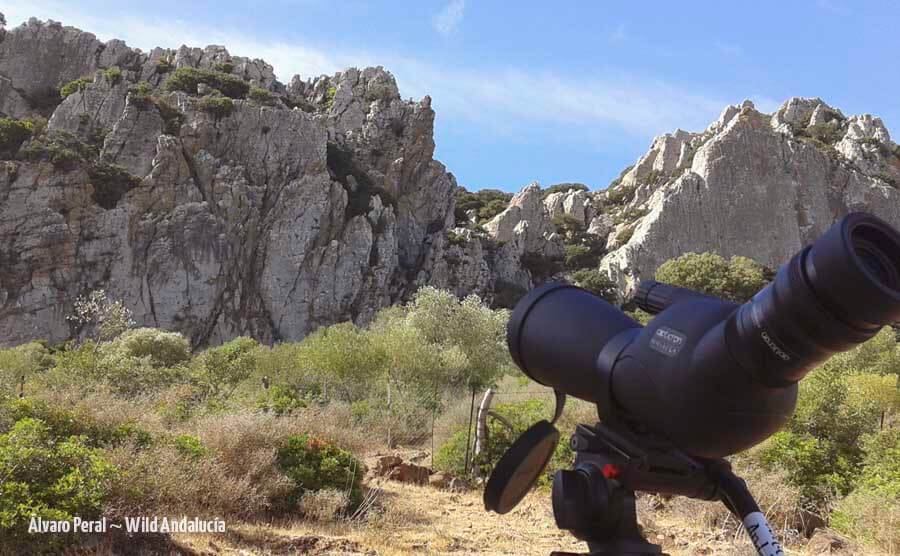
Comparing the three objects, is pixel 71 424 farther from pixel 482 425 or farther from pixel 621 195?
pixel 621 195

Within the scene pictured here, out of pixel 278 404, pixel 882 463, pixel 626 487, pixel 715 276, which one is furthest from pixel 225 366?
pixel 715 276

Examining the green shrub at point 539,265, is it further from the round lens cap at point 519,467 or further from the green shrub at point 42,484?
the round lens cap at point 519,467

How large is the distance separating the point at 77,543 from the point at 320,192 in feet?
115

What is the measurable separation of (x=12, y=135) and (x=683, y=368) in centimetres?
4220

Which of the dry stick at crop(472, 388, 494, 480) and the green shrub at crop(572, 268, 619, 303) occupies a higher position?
the green shrub at crop(572, 268, 619, 303)

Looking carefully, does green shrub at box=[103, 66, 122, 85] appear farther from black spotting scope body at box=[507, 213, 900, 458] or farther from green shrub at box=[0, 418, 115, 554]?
black spotting scope body at box=[507, 213, 900, 458]

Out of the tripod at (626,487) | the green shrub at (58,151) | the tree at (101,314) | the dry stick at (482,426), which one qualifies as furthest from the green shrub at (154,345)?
the tripod at (626,487)

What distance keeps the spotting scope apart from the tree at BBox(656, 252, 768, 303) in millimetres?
36581

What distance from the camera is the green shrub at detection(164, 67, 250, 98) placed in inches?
1720

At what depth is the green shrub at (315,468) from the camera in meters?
6.86

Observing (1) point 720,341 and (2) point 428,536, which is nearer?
(1) point 720,341

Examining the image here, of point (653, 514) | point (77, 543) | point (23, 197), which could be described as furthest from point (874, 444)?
point (23, 197)

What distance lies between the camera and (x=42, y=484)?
459 centimetres

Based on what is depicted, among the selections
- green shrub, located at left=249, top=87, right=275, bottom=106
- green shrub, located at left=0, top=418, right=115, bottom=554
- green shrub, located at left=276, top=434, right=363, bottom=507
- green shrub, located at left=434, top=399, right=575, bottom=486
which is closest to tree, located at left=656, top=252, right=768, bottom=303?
green shrub, located at left=249, top=87, right=275, bottom=106
